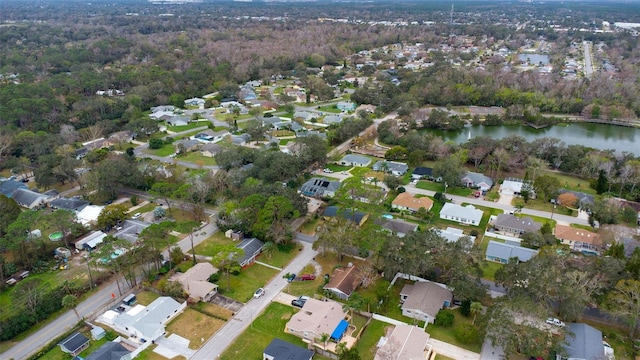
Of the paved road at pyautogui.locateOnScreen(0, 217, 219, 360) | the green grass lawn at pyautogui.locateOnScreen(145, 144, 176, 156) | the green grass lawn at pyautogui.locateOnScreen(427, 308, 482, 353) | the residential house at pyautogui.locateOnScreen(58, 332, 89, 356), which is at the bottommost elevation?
the green grass lawn at pyautogui.locateOnScreen(427, 308, 482, 353)

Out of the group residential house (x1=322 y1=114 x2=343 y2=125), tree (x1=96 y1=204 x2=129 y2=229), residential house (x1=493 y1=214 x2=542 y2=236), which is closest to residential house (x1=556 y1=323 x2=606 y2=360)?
residential house (x1=493 y1=214 x2=542 y2=236)

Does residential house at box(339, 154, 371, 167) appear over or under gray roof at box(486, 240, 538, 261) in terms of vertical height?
over

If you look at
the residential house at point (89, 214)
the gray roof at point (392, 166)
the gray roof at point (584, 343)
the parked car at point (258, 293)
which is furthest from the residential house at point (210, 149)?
the gray roof at point (584, 343)

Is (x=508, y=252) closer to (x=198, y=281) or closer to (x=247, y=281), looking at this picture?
(x=247, y=281)

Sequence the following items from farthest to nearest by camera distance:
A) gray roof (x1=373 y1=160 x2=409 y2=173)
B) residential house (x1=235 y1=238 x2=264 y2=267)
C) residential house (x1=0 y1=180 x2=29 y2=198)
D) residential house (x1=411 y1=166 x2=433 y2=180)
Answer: gray roof (x1=373 y1=160 x2=409 y2=173) → residential house (x1=411 y1=166 x2=433 y2=180) → residential house (x1=0 y1=180 x2=29 y2=198) → residential house (x1=235 y1=238 x2=264 y2=267)

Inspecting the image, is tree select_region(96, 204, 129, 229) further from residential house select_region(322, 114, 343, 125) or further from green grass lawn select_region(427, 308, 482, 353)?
residential house select_region(322, 114, 343, 125)

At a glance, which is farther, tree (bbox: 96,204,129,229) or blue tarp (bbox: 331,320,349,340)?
tree (bbox: 96,204,129,229)

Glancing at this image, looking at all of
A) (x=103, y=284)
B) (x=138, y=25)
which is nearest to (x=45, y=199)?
(x=103, y=284)
